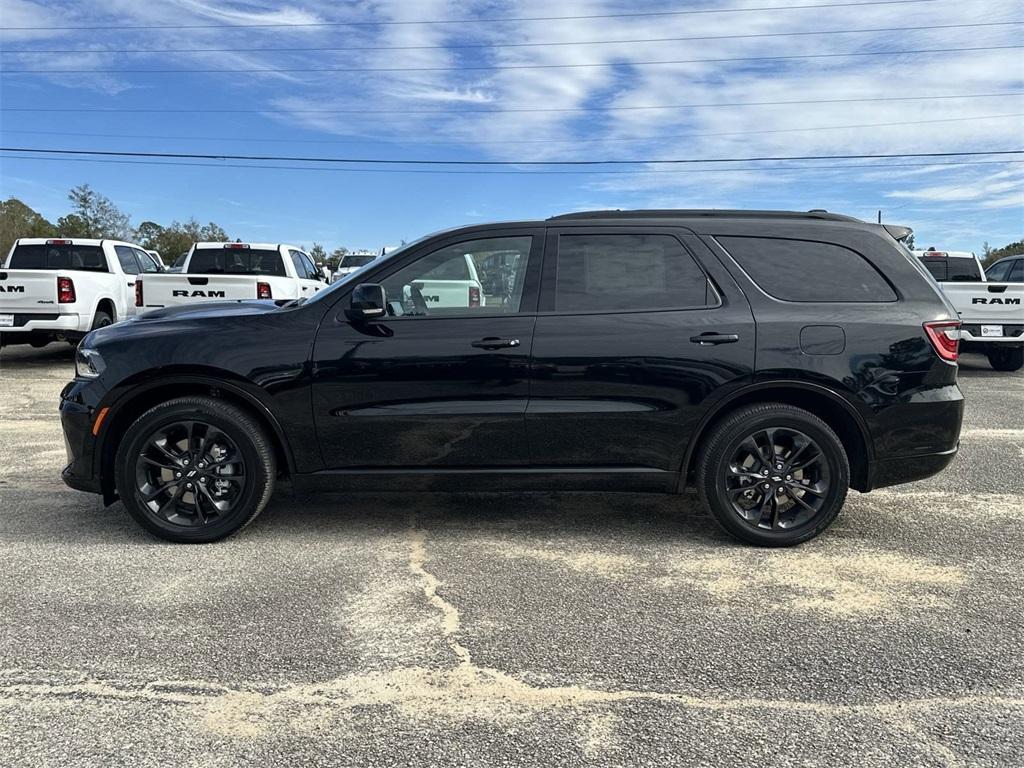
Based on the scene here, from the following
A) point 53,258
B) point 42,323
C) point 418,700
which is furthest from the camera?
point 53,258

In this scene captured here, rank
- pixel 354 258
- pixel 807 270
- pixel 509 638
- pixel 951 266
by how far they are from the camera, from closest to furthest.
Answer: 1. pixel 509 638
2. pixel 807 270
3. pixel 951 266
4. pixel 354 258

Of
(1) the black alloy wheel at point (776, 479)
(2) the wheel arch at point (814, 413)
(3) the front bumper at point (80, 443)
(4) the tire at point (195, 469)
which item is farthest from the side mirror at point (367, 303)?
(1) the black alloy wheel at point (776, 479)

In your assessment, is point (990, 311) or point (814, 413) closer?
point (814, 413)

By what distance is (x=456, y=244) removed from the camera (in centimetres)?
427

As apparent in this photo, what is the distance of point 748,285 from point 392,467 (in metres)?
2.19

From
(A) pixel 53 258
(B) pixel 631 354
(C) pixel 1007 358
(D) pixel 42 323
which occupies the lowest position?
(C) pixel 1007 358

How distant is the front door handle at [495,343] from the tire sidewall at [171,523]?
134 cm

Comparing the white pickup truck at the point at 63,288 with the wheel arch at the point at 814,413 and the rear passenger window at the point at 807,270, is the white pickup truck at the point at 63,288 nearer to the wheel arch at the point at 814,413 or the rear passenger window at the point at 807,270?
the wheel arch at the point at 814,413

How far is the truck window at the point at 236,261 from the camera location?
12734 mm

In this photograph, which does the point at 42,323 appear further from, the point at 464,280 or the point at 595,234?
the point at 595,234

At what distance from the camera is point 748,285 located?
4203 mm

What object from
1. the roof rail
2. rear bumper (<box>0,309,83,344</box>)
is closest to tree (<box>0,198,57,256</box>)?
rear bumper (<box>0,309,83,344</box>)

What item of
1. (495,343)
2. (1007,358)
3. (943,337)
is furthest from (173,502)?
(1007,358)

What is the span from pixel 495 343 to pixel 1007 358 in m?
11.3
